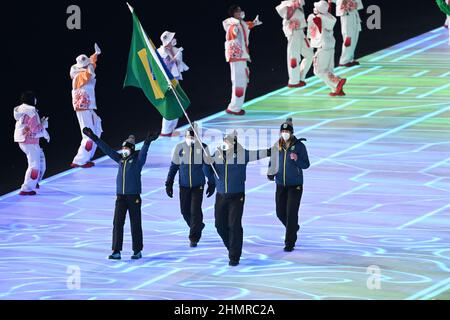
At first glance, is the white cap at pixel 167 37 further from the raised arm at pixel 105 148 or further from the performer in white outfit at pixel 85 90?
the raised arm at pixel 105 148

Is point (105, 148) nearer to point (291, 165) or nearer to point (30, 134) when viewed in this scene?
point (291, 165)

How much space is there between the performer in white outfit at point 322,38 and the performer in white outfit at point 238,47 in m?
1.47

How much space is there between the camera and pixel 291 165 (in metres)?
18.7

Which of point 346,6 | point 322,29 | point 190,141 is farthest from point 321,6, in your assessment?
point 190,141

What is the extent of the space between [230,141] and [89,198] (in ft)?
13.3

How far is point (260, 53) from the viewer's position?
1133 inches

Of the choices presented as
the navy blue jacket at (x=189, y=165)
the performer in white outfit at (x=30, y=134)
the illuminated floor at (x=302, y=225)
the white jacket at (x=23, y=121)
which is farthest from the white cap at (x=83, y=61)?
the navy blue jacket at (x=189, y=165)

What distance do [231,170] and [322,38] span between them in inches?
359

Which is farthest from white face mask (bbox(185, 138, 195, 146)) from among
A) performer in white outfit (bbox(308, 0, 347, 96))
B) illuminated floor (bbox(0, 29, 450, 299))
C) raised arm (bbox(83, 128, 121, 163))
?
performer in white outfit (bbox(308, 0, 347, 96))

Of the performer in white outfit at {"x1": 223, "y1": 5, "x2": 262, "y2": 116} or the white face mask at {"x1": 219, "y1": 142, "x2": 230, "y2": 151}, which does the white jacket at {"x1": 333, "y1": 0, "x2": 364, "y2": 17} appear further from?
the white face mask at {"x1": 219, "y1": 142, "x2": 230, "y2": 151}

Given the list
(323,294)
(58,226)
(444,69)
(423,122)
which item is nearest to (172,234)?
(58,226)

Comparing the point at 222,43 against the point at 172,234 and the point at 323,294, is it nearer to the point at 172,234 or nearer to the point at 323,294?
the point at 172,234
